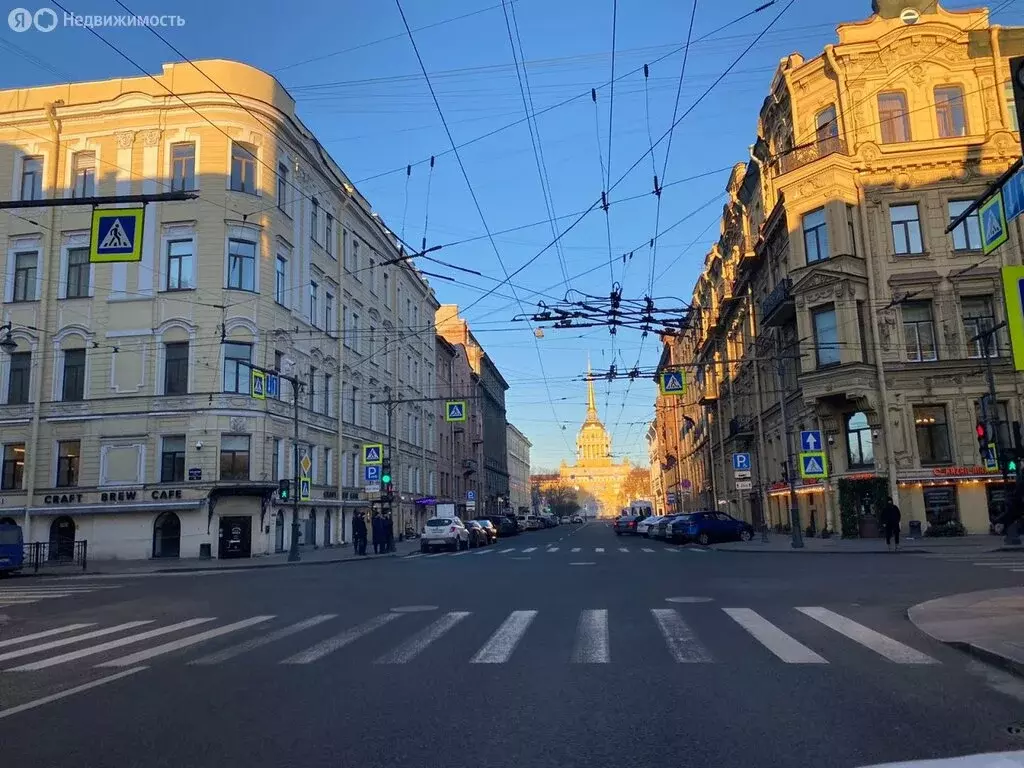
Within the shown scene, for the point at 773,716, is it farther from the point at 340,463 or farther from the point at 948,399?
the point at 340,463

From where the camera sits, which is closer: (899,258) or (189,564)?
(189,564)

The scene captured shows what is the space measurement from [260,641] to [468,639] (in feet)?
9.11

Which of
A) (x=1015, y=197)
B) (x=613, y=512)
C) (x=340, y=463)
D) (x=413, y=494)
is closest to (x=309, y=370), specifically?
(x=340, y=463)

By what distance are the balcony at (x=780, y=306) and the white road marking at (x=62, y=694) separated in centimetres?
3148

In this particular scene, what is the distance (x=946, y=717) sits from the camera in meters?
6.32

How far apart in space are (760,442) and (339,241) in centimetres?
2550

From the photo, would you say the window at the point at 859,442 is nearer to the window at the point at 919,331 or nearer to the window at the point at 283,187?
the window at the point at 919,331

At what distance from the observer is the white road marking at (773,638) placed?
8.76 m

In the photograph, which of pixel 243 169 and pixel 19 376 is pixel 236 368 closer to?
pixel 243 169

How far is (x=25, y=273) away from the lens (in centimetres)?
3691

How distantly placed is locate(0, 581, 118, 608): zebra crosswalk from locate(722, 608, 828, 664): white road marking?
14510mm

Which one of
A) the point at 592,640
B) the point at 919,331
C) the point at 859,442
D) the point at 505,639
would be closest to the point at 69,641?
the point at 505,639

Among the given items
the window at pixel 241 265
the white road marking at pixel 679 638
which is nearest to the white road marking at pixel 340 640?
the white road marking at pixel 679 638

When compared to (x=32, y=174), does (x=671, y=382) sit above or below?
below
